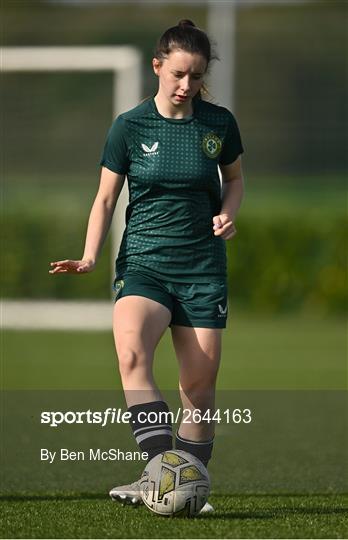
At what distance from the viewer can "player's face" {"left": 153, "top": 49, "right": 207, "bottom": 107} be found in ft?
19.2

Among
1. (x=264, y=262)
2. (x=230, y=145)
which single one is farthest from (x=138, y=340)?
(x=264, y=262)

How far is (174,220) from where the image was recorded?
5.98 metres

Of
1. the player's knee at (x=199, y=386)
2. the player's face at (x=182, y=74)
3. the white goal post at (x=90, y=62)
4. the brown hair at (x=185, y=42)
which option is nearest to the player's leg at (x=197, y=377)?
the player's knee at (x=199, y=386)

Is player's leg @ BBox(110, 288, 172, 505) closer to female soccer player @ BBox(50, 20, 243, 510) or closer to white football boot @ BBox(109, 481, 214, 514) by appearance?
female soccer player @ BBox(50, 20, 243, 510)

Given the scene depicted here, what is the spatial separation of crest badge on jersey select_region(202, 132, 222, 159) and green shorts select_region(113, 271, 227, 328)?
54 cm

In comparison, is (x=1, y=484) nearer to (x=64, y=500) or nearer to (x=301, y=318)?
(x=64, y=500)

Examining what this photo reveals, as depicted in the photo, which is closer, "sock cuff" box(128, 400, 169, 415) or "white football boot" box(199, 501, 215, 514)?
"sock cuff" box(128, 400, 169, 415)

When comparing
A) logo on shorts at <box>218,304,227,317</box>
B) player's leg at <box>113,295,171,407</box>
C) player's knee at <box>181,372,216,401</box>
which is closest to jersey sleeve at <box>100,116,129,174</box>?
player's leg at <box>113,295,171,407</box>

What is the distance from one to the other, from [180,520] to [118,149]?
1.55 m

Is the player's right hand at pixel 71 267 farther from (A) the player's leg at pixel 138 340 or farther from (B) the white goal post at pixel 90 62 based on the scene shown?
(B) the white goal post at pixel 90 62

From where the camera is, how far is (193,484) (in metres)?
5.64

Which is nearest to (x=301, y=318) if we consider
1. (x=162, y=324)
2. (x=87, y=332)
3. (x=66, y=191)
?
(x=87, y=332)

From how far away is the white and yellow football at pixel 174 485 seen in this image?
5.62 metres

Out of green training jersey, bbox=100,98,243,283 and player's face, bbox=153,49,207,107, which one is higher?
player's face, bbox=153,49,207,107
